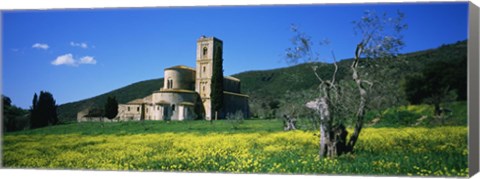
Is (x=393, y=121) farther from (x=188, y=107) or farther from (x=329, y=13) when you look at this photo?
(x=188, y=107)

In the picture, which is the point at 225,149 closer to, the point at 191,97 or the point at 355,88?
the point at 355,88

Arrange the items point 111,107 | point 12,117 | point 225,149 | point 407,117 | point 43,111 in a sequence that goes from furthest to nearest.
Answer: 1. point 111,107
2. point 43,111
3. point 12,117
4. point 225,149
5. point 407,117

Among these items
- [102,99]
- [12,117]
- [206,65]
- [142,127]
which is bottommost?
[142,127]

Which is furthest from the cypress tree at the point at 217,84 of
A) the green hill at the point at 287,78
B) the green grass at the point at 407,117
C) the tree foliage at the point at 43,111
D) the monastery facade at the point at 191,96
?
the green grass at the point at 407,117

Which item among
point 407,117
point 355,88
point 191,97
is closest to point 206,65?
point 191,97

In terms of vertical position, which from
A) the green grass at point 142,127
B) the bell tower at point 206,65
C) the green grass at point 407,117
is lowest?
the green grass at point 142,127

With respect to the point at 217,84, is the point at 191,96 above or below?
below

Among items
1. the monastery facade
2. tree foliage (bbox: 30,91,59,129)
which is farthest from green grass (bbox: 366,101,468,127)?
tree foliage (bbox: 30,91,59,129)

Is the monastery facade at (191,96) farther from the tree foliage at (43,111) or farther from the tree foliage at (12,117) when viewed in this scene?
the tree foliage at (12,117)
